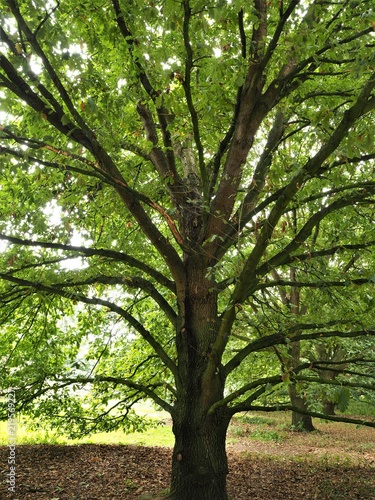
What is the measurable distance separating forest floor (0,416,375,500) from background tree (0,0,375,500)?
0.92 m

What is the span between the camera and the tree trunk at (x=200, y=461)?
4.88 meters

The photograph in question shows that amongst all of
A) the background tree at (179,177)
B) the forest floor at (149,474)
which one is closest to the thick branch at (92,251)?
the background tree at (179,177)

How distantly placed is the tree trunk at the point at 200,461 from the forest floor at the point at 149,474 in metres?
0.62

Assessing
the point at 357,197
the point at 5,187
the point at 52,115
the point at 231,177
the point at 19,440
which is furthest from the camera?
the point at 19,440

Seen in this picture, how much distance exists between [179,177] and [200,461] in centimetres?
333

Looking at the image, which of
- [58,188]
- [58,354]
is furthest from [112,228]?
[58,354]

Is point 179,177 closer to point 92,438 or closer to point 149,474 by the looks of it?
point 149,474

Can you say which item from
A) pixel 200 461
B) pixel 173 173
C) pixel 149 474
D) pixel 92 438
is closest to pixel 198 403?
pixel 200 461

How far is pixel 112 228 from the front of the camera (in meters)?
7.41

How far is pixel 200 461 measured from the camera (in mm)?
4922

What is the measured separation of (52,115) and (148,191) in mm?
1687

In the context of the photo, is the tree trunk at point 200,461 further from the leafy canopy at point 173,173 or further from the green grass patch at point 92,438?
the green grass patch at point 92,438

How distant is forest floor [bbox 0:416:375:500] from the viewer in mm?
6180

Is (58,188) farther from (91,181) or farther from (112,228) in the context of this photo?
(112,228)
